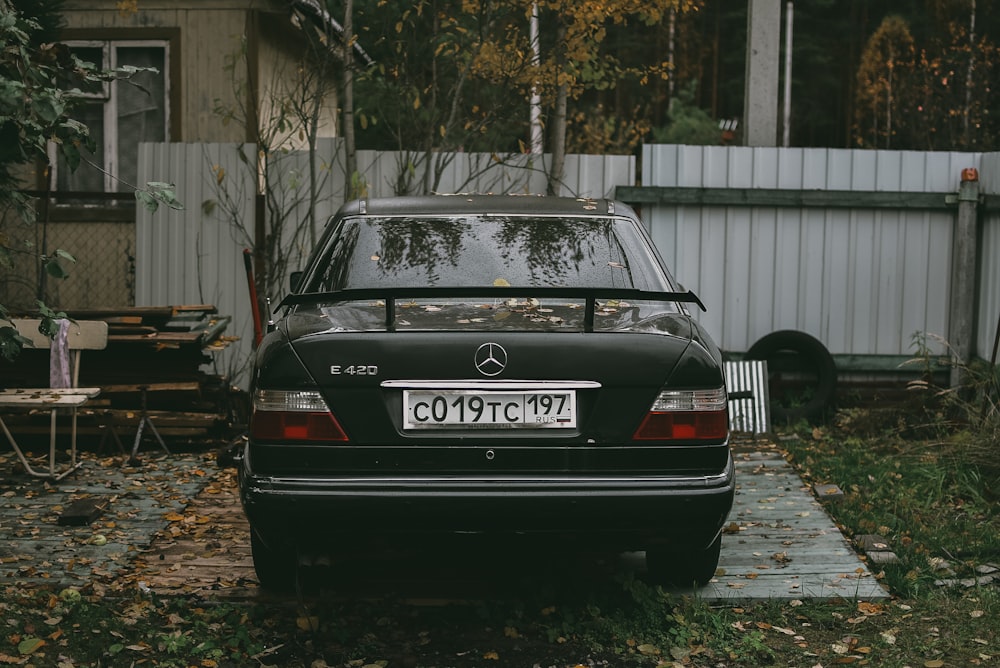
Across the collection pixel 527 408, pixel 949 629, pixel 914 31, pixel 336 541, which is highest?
pixel 914 31

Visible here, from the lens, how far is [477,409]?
402 cm

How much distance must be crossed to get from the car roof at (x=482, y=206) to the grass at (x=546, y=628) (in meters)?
1.64

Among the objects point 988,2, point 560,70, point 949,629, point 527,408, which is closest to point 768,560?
point 949,629

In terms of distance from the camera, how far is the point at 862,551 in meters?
5.78

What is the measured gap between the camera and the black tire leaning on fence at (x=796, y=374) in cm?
927

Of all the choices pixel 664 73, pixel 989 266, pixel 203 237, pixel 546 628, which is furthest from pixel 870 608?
pixel 203 237

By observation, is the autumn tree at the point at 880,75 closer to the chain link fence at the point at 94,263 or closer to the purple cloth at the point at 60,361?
the chain link fence at the point at 94,263

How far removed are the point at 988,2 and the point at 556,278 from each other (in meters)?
36.7

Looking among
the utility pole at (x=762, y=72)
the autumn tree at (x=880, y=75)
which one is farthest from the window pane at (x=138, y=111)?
the autumn tree at (x=880, y=75)

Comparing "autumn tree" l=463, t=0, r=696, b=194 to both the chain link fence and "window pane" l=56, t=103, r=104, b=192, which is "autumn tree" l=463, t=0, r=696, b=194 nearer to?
the chain link fence

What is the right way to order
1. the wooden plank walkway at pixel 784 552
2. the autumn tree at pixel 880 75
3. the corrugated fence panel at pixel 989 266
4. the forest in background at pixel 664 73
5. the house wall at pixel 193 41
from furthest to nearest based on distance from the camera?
the autumn tree at pixel 880 75 → the house wall at pixel 193 41 → the forest in background at pixel 664 73 → the corrugated fence panel at pixel 989 266 → the wooden plank walkway at pixel 784 552

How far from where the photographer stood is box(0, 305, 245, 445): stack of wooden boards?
329 inches

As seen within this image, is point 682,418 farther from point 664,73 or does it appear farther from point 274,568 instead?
point 664,73

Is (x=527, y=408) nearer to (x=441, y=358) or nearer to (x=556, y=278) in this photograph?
(x=441, y=358)
